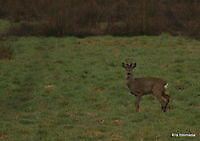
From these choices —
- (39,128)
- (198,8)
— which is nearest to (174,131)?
(39,128)

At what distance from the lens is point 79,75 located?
54.3 ft

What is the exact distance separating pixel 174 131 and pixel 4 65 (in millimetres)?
10188

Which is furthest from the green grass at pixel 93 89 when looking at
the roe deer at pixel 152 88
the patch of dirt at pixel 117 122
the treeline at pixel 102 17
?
the treeline at pixel 102 17

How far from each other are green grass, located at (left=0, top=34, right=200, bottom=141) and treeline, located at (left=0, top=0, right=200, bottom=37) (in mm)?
1367

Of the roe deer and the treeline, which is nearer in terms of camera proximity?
the roe deer

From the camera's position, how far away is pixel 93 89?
48.0 feet

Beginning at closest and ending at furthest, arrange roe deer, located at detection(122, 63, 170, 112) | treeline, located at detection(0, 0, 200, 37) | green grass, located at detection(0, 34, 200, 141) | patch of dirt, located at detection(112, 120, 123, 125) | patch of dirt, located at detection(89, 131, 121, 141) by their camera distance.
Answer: patch of dirt, located at detection(89, 131, 121, 141) < green grass, located at detection(0, 34, 200, 141) < patch of dirt, located at detection(112, 120, 123, 125) < roe deer, located at detection(122, 63, 170, 112) < treeline, located at detection(0, 0, 200, 37)

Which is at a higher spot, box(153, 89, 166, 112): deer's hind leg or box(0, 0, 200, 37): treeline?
box(153, 89, 166, 112): deer's hind leg

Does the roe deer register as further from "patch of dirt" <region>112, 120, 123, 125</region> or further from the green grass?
"patch of dirt" <region>112, 120, 123, 125</region>

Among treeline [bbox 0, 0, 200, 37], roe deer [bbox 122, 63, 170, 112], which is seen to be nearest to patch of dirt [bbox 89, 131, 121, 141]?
roe deer [bbox 122, 63, 170, 112]

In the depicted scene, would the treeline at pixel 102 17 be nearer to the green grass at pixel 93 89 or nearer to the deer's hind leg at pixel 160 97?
the green grass at pixel 93 89

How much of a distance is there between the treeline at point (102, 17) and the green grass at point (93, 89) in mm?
1367

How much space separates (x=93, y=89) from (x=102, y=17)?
14.0 metres

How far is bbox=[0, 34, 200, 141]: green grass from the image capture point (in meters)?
10.0
